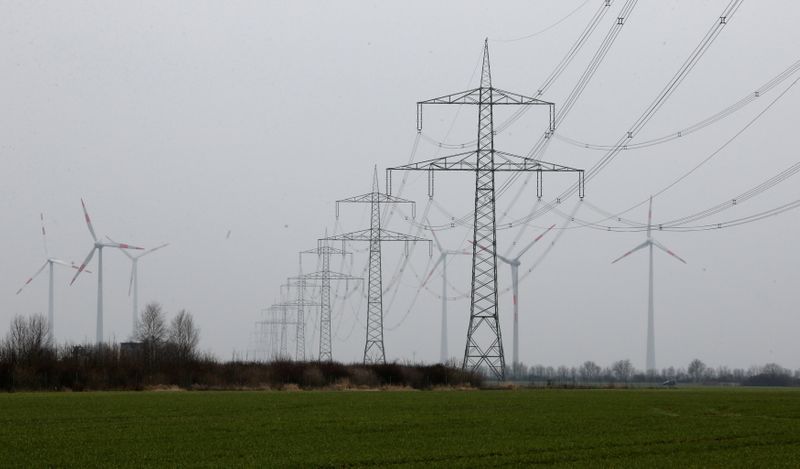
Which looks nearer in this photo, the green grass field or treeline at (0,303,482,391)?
the green grass field

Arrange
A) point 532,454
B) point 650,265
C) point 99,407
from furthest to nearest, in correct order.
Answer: point 650,265 < point 99,407 < point 532,454

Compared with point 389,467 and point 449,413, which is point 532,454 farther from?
point 449,413

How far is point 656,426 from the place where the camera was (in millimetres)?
33500

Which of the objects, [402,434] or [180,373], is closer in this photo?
[402,434]

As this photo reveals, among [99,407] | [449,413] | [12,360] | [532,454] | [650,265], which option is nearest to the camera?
[532,454]

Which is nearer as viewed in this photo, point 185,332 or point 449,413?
point 449,413

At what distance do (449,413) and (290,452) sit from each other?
15.7 meters

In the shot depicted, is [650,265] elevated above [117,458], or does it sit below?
above

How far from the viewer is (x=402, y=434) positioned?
101ft

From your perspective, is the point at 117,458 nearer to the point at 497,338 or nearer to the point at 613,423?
the point at 613,423

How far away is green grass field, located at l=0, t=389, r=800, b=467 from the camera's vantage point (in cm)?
2389

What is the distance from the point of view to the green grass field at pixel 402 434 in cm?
2389

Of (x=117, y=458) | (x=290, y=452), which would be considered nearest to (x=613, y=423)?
(x=290, y=452)

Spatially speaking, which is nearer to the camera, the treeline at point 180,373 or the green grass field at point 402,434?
the green grass field at point 402,434
